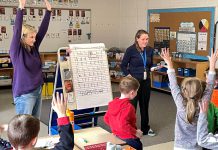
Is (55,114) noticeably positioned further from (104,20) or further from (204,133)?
(104,20)

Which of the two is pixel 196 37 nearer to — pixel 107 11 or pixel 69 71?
pixel 107 11

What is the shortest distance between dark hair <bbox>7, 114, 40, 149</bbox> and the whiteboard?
6.55 feet

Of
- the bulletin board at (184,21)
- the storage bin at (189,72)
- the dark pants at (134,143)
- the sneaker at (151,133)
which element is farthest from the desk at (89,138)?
the bulletin board at (184,21)

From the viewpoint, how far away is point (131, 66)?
4.54 metres

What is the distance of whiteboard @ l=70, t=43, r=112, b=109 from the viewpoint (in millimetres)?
3617

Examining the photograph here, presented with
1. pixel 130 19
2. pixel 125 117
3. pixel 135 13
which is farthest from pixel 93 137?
pixel 130 19

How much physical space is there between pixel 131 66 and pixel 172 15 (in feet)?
11.6

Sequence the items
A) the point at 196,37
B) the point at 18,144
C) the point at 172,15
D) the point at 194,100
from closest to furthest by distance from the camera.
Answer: the point at 18,144, the point at 194,100, the point at 196,37, the point at 172,15

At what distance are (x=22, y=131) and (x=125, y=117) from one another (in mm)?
1279

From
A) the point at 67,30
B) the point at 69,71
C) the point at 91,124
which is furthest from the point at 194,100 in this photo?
the point at 67,30

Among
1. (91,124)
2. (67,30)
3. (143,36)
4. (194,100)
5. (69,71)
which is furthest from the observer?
(67,30)

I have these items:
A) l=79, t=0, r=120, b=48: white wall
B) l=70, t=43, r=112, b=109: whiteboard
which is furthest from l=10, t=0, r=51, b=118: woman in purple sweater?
l=79, t=0, r=120, b=48: white wall

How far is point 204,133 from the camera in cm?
219

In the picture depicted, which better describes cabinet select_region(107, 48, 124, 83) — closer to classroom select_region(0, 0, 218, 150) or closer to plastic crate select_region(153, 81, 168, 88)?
classroom select_region(0, 0, 218, 150)
